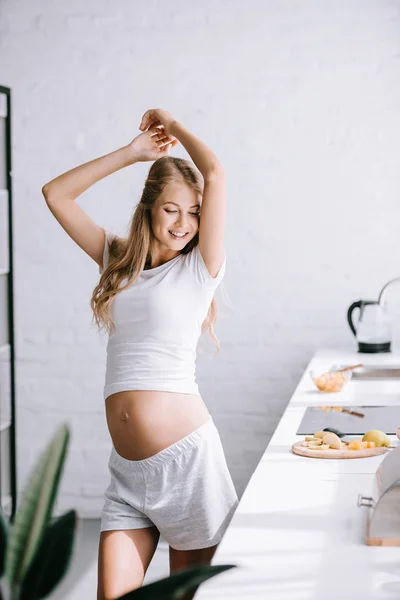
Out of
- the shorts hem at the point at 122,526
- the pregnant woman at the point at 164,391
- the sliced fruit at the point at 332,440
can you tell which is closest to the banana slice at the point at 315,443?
the sliced fruit at the point at 332,440

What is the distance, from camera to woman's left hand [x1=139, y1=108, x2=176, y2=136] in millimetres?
2137

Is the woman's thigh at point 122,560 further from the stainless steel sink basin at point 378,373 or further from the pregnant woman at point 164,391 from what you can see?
the stainless steel sink basin at point 378,373

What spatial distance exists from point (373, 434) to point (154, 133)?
1.01 m

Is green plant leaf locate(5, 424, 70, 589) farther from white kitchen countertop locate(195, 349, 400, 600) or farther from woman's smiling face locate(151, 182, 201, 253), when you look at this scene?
woman's smiling face locate(151, 182, 201, 253)

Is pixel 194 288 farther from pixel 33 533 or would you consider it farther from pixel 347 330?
pixel 347 330

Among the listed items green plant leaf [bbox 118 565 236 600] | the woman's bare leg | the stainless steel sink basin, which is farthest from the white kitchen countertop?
the stainless steel sink basin

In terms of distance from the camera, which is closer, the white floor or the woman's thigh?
the woman's thigh

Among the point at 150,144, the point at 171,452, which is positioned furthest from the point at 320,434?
the point at 150,144

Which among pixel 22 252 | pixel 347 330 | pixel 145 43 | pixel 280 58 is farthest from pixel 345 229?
pixel 22 252

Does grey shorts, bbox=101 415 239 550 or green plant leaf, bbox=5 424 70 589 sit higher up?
green plant leaf, bbox=5 424 70 589

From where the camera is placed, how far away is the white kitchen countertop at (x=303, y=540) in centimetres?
108

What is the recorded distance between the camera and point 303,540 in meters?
1.27

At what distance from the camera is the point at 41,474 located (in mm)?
578

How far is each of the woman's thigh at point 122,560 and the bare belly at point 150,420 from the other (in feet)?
0.59
